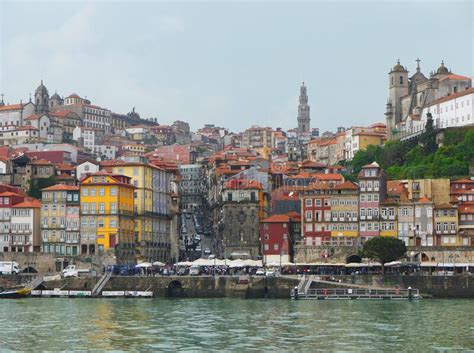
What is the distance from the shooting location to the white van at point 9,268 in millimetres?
92562

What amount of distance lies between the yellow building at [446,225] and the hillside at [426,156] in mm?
12668

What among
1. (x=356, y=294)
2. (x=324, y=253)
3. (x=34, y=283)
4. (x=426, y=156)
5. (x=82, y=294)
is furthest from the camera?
(x=426, y=156)

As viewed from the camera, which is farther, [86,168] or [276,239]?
[86,168]

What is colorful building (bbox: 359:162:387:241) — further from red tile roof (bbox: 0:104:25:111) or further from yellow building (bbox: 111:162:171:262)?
red tile roof (bbox: 0:104:25:111)

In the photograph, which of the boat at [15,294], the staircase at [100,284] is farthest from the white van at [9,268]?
the staircase at [100,284]

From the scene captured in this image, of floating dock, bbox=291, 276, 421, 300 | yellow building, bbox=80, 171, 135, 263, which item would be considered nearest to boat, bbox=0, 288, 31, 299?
yellow building, bbox=80, 171, 135, 263

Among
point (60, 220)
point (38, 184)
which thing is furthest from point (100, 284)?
point (38, 184)

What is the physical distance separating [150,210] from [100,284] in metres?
22.4

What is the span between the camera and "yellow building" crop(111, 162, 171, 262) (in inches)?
4102

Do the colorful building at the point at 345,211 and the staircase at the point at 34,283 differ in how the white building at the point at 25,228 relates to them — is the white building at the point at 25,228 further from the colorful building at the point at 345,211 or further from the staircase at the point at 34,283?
the colorful building at the point at 345,211

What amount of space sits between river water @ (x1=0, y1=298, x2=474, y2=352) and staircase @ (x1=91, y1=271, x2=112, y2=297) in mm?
6316

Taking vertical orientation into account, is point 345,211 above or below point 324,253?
above

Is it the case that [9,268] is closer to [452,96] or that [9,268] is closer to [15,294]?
[15,294]

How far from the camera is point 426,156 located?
388ft
